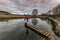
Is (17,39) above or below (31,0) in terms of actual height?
below

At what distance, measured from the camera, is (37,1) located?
593 cm

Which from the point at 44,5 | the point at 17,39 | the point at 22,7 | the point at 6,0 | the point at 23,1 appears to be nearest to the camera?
the point at 17,39

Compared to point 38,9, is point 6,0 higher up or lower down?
higher up

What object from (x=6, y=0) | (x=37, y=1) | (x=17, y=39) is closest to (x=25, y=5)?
(x=37, y=1)

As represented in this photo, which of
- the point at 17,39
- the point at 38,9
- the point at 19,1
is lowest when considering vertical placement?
the point at 17,39

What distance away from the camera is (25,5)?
19.7 feet

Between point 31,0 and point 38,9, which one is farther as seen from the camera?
Result: point 38,9

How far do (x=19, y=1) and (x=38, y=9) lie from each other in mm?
1351

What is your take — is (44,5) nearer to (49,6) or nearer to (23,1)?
(49,6)

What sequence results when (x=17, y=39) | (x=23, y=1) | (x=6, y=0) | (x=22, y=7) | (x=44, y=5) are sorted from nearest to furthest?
(x=17, y=39) → (x=6, y=0) → (x=23, y=1) → (x=22, y=7) → (x=44, y=5)

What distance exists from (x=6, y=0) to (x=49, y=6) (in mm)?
2554

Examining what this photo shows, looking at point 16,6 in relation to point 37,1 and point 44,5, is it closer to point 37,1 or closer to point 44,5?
point 37,1

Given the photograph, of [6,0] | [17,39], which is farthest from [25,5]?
[17,39]

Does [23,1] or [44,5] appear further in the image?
[44,5]
